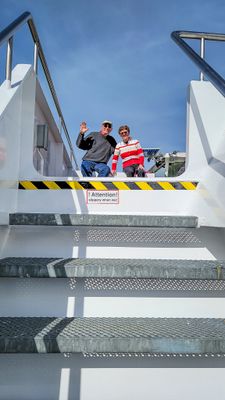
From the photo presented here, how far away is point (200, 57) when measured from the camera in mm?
2053

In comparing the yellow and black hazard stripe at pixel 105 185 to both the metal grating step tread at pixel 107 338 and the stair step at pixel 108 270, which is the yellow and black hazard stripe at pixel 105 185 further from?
the metal grating step tread at pixel 107 338

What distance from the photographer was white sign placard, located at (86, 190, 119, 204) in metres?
2.48

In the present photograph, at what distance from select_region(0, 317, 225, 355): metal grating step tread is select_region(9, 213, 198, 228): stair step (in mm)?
644

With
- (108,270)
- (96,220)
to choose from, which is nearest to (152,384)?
(108,270)

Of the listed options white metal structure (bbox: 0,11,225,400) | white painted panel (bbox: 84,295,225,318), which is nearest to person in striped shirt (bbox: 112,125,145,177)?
white metal structure (bbox: 0,11,225,400)

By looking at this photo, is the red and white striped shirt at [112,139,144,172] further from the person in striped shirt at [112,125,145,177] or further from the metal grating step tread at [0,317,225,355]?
the metal grating step tread at [0,317,225,355]

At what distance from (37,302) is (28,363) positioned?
266 millimetres

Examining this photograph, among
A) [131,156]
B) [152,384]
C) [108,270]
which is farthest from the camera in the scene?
[131,156]

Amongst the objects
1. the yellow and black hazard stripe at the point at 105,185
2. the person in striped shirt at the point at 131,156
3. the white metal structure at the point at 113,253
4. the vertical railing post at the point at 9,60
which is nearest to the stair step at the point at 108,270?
the white metal structure at the point at 113,253

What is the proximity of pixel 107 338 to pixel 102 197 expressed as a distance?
140 centimetres

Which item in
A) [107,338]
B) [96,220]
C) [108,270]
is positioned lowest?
[107,338]

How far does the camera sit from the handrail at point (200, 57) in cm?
164

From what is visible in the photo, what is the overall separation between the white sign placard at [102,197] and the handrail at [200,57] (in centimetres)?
103

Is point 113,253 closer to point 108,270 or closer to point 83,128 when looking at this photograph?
point 108,270
